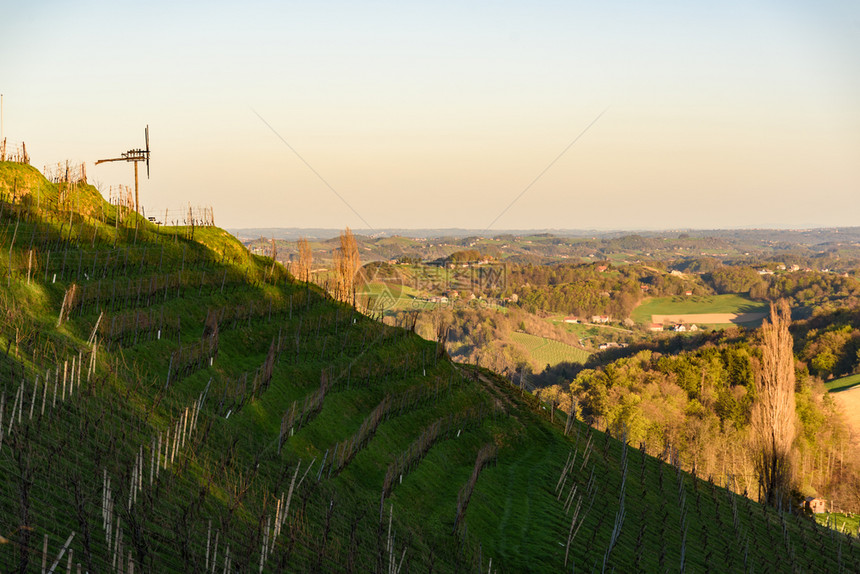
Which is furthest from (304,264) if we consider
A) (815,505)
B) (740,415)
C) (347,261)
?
(740,415)

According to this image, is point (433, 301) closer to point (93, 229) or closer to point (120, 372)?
point (93, 229)

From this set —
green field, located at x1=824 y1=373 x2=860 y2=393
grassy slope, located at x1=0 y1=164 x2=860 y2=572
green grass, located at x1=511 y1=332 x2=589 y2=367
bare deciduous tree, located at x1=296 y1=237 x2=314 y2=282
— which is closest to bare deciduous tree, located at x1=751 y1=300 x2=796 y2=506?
grassy slope, located at x1=0 y1=164 x2=860 y2=572

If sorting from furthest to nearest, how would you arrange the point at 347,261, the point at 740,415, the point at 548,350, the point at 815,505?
1. the point at 548,350
2. the point at 740,415
3. the point at 815,505
4. the point at 347,261

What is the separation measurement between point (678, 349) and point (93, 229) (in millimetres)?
119392

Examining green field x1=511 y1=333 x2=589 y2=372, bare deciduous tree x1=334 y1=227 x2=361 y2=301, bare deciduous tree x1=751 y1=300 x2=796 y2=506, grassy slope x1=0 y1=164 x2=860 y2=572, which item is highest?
bare deciduous tree x1=334 y1=227 x2=361 y2=301

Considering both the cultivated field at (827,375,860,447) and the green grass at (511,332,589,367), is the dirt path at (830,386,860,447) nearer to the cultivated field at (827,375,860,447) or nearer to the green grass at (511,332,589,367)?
the cultivated field at (827,375,860,447)

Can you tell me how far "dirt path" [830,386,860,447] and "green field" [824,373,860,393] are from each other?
3.43 m

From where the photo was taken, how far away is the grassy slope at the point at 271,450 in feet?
43.7

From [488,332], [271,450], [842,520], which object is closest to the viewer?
[271,450]

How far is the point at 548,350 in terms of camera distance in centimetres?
16000

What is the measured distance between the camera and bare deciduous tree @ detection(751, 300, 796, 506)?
168 feet

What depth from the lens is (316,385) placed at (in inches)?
1140

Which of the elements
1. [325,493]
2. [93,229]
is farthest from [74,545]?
[93,229]

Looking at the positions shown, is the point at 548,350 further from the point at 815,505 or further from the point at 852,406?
the point at 815,505
